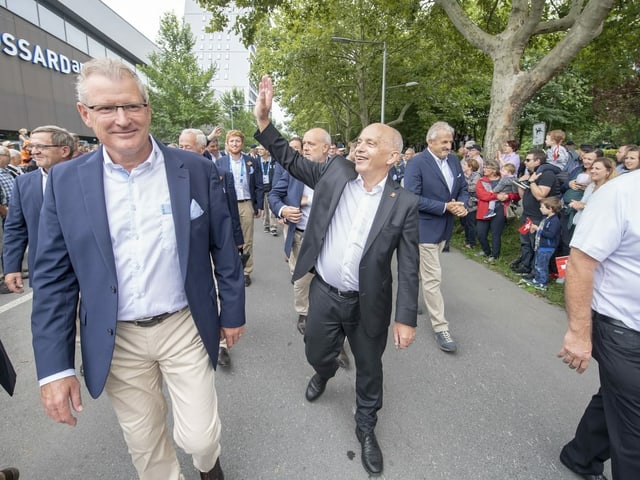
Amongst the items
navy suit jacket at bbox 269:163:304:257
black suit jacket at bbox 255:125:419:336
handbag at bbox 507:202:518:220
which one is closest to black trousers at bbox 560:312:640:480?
black suit jacket at bbox 255:125:419:336

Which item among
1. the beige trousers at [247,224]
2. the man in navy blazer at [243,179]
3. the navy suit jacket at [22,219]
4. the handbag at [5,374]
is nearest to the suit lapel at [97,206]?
the handbag at [5,374]

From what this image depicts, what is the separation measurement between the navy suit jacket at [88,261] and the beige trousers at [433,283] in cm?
273

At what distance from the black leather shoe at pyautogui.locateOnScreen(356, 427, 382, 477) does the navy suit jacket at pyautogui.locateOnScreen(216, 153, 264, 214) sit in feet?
14.1

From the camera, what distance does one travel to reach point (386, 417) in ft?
9.09

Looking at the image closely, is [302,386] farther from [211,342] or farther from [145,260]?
[145,260]

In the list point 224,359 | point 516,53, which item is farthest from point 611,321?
point 516,53

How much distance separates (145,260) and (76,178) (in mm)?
471

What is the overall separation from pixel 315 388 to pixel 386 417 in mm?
594

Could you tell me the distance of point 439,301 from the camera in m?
3.87

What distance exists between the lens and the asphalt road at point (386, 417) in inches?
91.9

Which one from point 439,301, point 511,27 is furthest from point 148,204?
point 511,27

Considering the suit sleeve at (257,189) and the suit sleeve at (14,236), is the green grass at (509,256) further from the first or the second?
the suit sleeve at (14,236)

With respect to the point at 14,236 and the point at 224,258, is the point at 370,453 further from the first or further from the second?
the point at 14,236

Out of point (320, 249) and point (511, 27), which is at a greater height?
point (511, 27)
